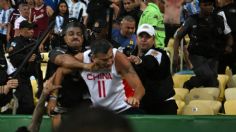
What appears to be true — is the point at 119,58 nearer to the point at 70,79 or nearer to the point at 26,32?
the point at 70,79

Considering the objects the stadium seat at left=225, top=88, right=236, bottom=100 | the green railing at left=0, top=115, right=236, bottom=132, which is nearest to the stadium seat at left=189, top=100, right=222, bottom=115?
the stadium seat at left=225, top=88, right=236, bottom=100

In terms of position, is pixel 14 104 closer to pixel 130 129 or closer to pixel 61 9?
pixel 61 9

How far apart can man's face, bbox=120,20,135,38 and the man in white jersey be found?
3.70 metres

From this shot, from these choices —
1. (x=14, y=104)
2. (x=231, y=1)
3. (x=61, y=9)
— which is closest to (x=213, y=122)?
(x=14, y=104)

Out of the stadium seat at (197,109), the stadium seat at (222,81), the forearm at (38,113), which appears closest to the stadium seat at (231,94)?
the stadium seat at (222,81)

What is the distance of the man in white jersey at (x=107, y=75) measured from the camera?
558 centimetres

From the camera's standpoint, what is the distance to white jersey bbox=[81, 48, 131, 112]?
18.9ft

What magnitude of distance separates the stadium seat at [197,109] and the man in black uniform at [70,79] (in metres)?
1.73

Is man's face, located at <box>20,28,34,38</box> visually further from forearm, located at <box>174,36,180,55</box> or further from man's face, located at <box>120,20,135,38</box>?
forearm, located at <box>174,36,180,55</box>

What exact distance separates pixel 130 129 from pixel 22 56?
22.9 feet

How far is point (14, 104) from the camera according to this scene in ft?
26.2

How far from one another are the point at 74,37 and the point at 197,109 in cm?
194

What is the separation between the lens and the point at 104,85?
19.0 ft

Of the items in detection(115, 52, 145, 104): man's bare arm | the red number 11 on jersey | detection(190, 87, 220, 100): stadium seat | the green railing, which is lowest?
the green railing
